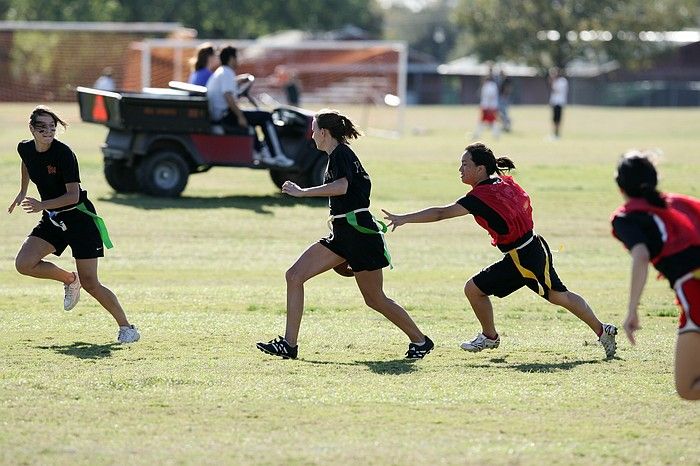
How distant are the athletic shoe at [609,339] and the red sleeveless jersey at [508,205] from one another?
0.91 metres

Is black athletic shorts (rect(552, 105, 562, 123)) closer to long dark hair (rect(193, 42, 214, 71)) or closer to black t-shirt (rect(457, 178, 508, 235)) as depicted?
long dark hair (rect(193, 42, 214, 71))

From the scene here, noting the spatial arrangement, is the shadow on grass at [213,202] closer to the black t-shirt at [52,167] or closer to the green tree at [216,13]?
the black t-shirt at [52,167]

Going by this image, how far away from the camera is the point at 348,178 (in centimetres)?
919

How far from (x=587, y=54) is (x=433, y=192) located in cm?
8342

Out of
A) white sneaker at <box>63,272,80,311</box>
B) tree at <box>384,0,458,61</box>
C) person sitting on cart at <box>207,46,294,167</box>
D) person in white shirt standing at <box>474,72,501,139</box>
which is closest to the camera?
white sneaker at <box>63,272,80,311</box>

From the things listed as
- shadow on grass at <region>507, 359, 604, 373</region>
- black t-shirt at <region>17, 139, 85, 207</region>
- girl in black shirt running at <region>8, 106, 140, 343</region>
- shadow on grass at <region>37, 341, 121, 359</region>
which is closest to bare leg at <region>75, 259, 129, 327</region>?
girl in black shirt running at <region>8, 106, 140, 343</region>

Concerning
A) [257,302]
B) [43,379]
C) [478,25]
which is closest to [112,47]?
A: [257,302]

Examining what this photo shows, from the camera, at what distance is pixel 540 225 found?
19.0 m

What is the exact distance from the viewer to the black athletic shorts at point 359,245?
9.31 meters

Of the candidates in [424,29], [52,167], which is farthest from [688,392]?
[424,29]

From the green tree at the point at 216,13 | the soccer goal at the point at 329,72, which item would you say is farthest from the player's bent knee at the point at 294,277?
the green tree at the point at 216,13

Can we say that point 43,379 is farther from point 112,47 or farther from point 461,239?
point 112,47

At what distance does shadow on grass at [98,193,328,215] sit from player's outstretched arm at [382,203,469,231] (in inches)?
427

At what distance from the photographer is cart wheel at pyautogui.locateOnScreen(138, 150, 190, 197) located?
20.8 m
